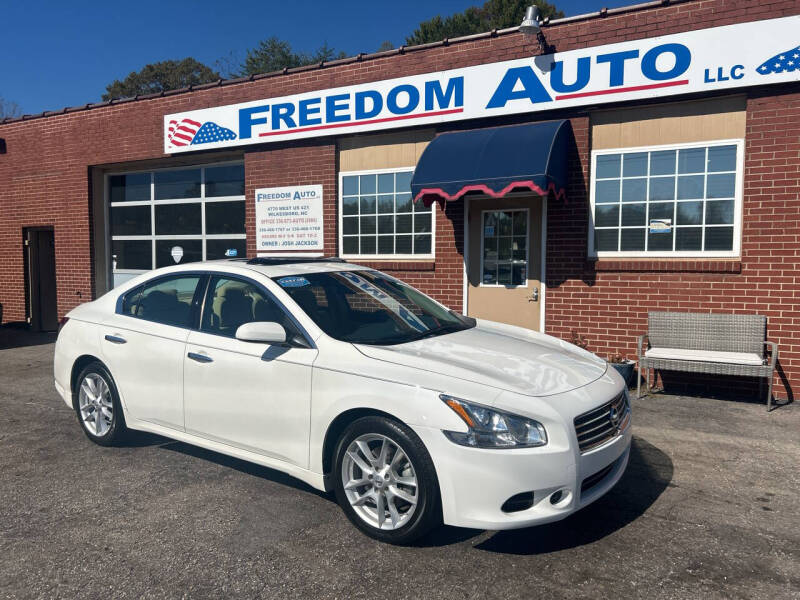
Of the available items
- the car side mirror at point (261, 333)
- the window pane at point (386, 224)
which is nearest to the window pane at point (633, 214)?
the window pane at point (386, 224)

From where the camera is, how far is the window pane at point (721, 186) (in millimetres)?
7379

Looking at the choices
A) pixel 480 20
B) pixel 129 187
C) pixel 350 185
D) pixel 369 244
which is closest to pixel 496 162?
pixel 369 244

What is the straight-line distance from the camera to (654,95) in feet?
24.7

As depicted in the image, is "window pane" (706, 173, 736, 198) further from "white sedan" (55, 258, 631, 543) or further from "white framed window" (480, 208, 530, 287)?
"white sedan" (55, 258, 631, 543)

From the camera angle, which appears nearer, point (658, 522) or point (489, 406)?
point (489, 406)

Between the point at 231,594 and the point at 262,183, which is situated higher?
the point at 262,183

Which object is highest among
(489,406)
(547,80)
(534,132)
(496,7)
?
(496,7)

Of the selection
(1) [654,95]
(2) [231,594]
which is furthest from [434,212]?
(2) [231,594]

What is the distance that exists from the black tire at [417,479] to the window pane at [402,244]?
20.1 ft

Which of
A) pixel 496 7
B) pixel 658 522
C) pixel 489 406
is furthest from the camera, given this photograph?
pixel 496 7

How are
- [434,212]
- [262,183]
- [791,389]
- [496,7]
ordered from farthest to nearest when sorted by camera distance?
Answer: [496,7]
[262,183]
[434,212]
[791,389]

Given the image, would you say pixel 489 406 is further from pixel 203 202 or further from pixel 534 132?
pixel 203 202

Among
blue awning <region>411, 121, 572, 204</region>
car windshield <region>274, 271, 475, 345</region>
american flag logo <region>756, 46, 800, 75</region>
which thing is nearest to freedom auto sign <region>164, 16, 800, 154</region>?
american flag logo <region>756, 46, 800, 75</region>

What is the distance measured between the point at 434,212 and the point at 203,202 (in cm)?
487
